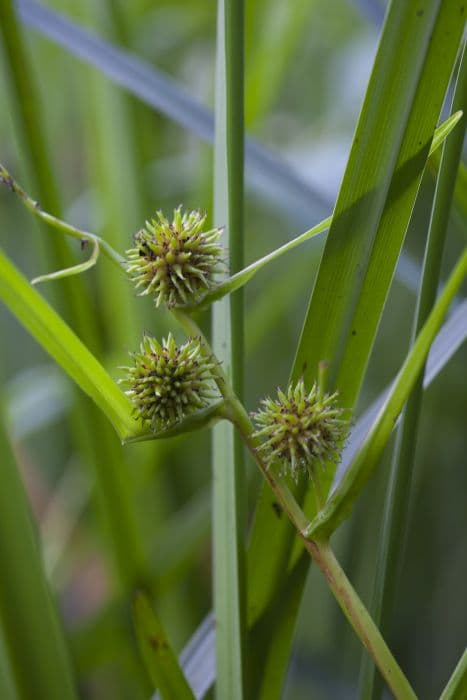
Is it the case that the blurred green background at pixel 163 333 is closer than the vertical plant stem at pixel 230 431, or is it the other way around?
the vertical plant stem at pixel 230 431

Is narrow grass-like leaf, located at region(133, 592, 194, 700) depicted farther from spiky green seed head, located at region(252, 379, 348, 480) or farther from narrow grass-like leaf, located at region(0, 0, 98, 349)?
narrow grass-like leaf, located at region(0, 0, 98, 349)

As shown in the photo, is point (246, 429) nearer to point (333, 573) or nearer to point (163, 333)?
point (333, 573)

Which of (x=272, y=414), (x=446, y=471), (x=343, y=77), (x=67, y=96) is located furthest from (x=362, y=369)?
(x=67, y=96)

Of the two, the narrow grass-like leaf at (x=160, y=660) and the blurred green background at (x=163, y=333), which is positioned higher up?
the blurred green background at (x=163, y=333)

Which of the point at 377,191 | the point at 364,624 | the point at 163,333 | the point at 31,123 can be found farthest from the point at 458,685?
the point at 163,333

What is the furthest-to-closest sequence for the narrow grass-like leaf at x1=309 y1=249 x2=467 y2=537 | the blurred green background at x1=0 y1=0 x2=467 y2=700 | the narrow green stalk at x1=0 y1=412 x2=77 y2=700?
the blurred green background at x1=0 y1=0 x2=467 y2=700, the narrow green stalk at x1=0 y1=412 x2=77 y2=700, the narrow grass-like leaf at x1=309 y1=249 x2=467 y2=537

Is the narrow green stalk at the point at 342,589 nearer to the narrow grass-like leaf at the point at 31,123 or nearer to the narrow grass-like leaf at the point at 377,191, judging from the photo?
the narrow grass-like leaf at the point at 377,191

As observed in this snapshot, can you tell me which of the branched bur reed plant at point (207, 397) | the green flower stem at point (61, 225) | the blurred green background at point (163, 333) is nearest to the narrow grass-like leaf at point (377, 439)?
the branched bur reed plant at point (207, 397)

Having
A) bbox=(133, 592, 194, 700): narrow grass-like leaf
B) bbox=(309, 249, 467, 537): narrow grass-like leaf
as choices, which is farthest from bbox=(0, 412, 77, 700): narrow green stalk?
bbox=(309, 249, 467, 537): narrow grass-like leaf
